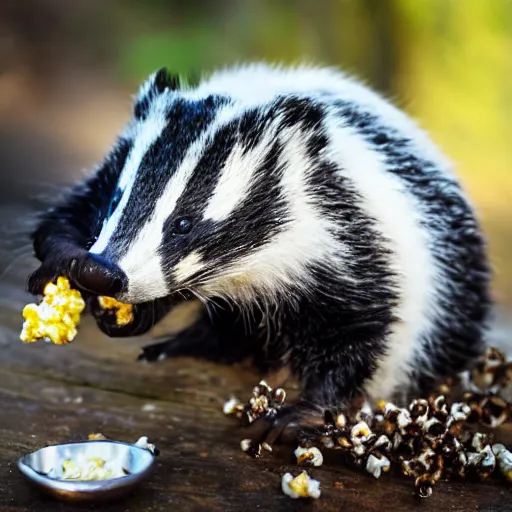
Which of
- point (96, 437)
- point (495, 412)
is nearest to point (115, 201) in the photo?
point (96, 437)

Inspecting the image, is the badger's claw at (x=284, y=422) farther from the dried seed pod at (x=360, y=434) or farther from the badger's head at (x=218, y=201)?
the badger's head at (x=218, y=201)

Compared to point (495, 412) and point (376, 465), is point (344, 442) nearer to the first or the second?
point (376, 465)

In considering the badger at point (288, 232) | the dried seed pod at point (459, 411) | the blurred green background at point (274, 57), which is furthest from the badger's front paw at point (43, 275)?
the blurred green background at point (274, 57)

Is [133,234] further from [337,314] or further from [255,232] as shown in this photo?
[337,314]

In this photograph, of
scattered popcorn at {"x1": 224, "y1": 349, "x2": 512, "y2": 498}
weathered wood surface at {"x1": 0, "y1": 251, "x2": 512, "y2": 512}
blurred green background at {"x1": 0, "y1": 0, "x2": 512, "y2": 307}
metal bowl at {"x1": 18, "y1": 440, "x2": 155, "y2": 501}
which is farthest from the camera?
blurred green background at {"x1": 0, "y1": 0, "x2": 512, "y2": 307}

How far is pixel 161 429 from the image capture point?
1.84 metres

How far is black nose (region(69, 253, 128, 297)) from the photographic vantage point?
150cm

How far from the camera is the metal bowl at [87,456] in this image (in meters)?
1.43

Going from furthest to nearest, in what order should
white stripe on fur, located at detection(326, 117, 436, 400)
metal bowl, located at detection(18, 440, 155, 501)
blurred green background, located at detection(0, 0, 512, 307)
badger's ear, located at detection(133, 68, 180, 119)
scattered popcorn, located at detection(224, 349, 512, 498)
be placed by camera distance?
blurred green background, located at detection(0, 0, 512, 307), badger's ear, located at detection(133, 68, 180, 119), white stripe on fur, located at detection(326, 117, 436, 400), scattered popcorn, located at detection(224, 349, 512, 498), metal bowl, located at detection(18, 440, 155, 501)

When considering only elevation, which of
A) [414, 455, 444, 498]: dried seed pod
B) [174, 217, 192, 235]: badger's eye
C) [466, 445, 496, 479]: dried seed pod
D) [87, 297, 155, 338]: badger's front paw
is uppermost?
[174, 217, 192, 235]: badger's eye

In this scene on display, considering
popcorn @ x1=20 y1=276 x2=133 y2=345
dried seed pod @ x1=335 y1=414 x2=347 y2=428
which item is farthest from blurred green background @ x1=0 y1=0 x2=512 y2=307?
dried seed pod @ x1=335 y1=414 x2=347 y2=428

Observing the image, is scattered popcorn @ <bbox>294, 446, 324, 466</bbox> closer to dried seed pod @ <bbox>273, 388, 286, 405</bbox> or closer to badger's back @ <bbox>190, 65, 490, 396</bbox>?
dried seed pod @ <bbox>273, 388, 286, 405</bbox>

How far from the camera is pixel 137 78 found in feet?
14.7

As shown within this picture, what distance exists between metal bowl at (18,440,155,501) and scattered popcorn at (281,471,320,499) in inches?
10.4
